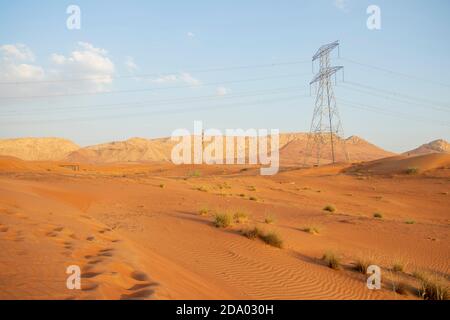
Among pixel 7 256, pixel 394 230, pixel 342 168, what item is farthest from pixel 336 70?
pixel 7 256

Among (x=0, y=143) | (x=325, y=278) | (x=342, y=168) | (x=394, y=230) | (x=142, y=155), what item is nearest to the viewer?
(x=325, y=278)

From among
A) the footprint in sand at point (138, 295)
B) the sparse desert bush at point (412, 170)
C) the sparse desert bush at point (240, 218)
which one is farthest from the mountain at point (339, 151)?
the footprint in sand at point (138, 295)

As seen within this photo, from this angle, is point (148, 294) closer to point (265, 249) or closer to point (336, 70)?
point (265, 249)

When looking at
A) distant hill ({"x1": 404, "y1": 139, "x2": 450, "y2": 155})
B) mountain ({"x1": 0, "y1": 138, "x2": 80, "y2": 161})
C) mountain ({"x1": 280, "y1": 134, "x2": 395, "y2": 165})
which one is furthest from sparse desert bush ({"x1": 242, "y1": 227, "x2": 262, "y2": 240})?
distant hill ({"x1": 404, "y1": 139, "x2": 450, "y2": 155})

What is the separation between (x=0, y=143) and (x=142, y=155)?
36.7m

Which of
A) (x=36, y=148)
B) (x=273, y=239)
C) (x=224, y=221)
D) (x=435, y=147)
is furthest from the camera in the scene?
(x=435, y=147)

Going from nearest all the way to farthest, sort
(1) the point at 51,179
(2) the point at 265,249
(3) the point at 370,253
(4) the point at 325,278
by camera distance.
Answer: (4) the point at 325,278 < (2) the point at 265,249 < (3) the point at 370,253 < (1) the point at 51,179

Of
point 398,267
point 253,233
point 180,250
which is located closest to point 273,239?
point 253,233

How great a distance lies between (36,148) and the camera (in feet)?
339

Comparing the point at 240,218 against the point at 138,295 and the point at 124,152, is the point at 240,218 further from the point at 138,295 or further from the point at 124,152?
the point at 124,152

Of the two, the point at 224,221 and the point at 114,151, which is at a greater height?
the point at 114,151

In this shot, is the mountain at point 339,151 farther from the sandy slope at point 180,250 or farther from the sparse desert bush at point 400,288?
the sparse desert bush at point 400,288

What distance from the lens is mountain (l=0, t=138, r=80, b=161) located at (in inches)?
3866
